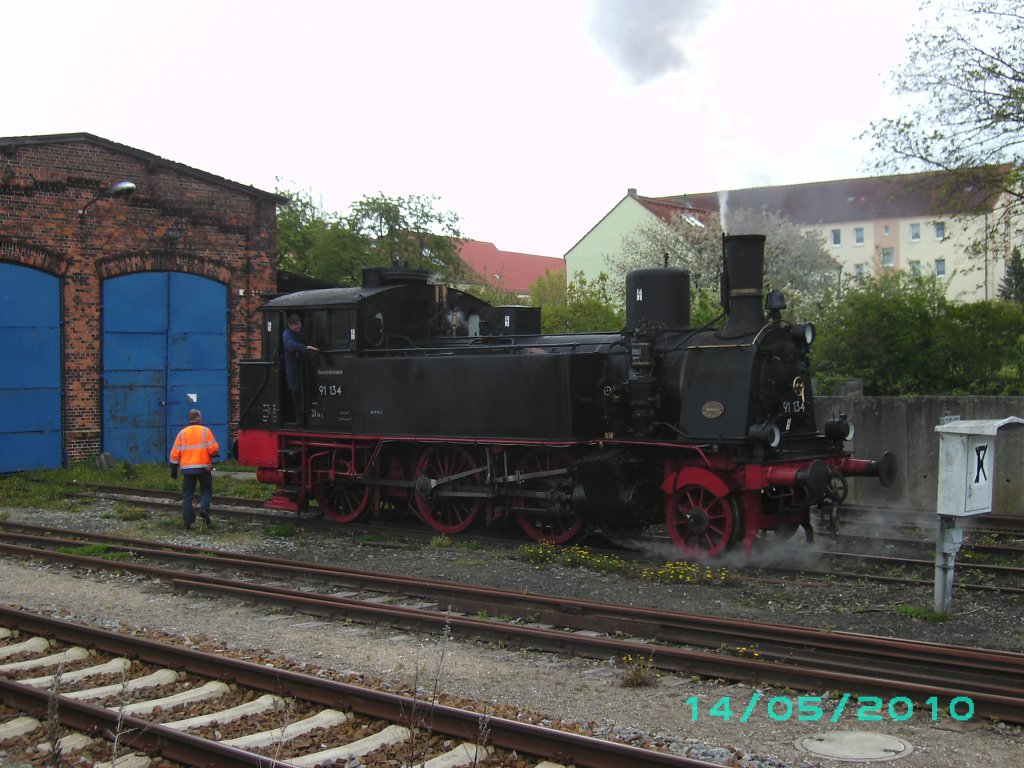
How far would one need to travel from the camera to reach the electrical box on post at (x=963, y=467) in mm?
7637

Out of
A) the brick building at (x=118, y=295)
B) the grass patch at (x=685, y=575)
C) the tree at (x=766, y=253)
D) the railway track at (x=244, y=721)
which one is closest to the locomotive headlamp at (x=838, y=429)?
the grass patch at (x=685, y=575)

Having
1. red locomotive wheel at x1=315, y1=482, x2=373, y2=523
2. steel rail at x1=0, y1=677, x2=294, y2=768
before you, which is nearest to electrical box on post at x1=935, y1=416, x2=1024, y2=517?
steel rail at x1=0, y1=677, x2=294, y2=768

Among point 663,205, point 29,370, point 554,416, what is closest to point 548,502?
point 554,416

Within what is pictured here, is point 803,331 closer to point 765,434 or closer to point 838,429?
point 838,429

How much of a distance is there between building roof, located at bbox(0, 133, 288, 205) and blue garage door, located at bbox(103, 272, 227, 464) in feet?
7.44

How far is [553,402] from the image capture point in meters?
10.9

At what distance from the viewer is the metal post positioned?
7719mm

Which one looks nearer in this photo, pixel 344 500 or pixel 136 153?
pixel 344 500

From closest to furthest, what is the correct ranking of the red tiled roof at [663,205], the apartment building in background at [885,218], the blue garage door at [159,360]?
the apartment building in background at [885,218] < the blue garage door at [159,360] < the red tiled roof at [663,205]

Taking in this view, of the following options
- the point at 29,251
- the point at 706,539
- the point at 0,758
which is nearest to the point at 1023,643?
the point at 706,539

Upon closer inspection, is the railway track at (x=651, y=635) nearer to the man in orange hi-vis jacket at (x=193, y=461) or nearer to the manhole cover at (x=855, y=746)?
the manhole cover at (x=855, y=746)

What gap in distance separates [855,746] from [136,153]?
19404 mm

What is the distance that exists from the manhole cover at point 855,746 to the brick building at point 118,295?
57.2ft

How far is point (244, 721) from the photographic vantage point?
559cm
